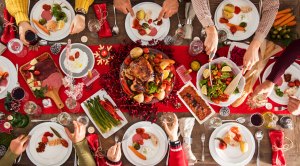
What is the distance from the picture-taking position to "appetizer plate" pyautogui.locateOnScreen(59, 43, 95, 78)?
3320 millimetres

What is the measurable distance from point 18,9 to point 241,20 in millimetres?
2013

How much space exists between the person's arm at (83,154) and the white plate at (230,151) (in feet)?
3.51

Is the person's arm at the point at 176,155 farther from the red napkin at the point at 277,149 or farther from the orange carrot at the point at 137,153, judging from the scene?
the red napkin at the point at 277,149

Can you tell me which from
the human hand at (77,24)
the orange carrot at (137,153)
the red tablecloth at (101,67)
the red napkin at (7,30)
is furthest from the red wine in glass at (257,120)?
the red napkin at (7,30)

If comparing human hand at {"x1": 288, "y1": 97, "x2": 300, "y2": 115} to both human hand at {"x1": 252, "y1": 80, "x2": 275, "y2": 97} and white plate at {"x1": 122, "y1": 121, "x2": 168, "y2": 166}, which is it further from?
white plate at {"x1": 122, "y1": 121, "x2": 168, "y2": 166}

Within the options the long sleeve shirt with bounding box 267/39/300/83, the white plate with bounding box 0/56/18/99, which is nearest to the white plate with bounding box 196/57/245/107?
the long sleeve shirt with bounding box 267/39/300/83

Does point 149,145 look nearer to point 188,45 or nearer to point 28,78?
point 188,45

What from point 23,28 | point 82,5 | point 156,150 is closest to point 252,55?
point 156,150

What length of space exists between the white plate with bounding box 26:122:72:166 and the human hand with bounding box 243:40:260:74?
5.57 feet

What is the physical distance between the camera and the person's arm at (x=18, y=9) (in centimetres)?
325

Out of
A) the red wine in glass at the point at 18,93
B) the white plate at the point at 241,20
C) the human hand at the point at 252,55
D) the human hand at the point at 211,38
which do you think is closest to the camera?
the human hand at the point at 211,38

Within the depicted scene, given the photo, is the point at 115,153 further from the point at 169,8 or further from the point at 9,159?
the point at 169,8

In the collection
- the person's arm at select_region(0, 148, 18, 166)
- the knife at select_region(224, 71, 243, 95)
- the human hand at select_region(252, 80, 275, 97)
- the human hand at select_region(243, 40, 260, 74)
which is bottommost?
the person's arm at select_region(0, 148, 18, 166)

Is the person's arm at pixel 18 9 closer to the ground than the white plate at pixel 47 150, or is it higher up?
higher up
